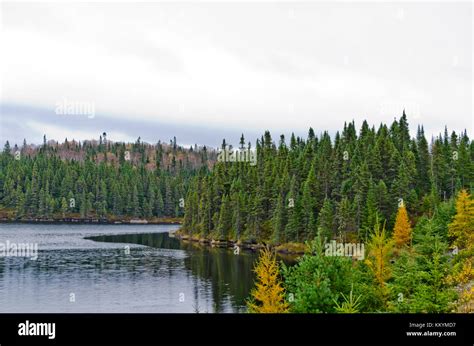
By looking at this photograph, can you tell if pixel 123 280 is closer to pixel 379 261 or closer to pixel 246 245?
pixel 379 261

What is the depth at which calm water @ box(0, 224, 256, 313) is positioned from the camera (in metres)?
51.2

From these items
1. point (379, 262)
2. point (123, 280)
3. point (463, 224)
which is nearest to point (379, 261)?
point (379, 262)

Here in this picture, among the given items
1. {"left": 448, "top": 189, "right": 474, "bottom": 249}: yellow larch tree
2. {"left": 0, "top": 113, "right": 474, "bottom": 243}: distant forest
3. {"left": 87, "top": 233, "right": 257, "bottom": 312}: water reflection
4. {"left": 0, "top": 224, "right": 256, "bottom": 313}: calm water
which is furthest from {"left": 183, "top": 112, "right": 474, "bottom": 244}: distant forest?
{"left": 448, "top": 189, "right": 474, "bottom": 249}: yellow larch tree

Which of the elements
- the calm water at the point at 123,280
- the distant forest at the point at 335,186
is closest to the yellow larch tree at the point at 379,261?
the calm water at the point at 123,280

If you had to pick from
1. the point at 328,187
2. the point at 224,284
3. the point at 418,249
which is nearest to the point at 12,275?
the point at 224,284

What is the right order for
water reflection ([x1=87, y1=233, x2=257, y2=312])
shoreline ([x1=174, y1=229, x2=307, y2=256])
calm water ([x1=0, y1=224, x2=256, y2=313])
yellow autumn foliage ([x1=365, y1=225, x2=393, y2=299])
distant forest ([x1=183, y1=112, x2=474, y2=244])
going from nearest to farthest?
1. yellow autumn foliage ([x1=365, y1=225, x2=393, y2=299])
2. calm water ([x1=0, y1=224, x2=256, y2=313])
3. water reflection ([x1=87, y1=233, x2=257, y2=312])
4. distant forest ([x1=183, y1=112, x2=474, y2=244])
5. shoreline ([x1=174, y1=229, x2=307, y2=256])

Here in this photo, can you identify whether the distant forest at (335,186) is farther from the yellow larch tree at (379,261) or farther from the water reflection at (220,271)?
the yellow larch tree at (379,261)

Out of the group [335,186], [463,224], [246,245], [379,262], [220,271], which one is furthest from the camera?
[246,245]

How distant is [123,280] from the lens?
218 ft

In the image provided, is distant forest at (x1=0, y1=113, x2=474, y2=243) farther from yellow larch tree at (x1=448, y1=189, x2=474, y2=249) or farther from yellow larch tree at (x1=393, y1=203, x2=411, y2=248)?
yellow larch tree at (x1=448, y1=189, x2=474, y2=249)

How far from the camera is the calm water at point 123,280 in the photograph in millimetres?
51250

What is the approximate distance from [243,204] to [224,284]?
62048 millimetres
